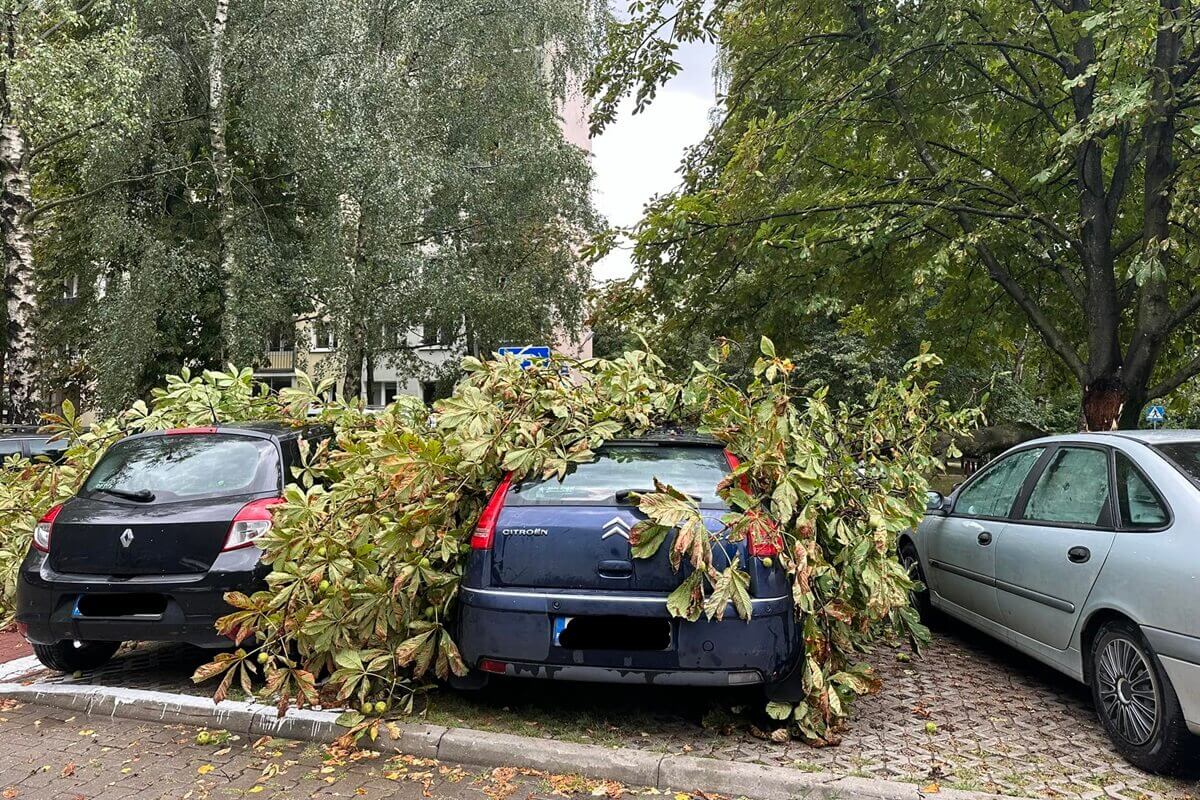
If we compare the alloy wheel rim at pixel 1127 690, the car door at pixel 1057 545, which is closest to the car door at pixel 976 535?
the car door at pixel 1057 545

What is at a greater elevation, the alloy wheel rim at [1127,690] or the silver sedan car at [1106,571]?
the silver sedan car at [1106,571]

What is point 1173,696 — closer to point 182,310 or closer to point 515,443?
point 515,443

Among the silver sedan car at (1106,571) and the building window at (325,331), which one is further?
the building window at (325,331)

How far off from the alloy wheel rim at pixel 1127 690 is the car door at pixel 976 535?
111 centimetres

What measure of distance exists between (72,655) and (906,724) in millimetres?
4993

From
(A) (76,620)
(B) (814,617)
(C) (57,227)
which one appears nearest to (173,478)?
(A) (76,620)

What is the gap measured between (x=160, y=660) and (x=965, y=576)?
5358mm

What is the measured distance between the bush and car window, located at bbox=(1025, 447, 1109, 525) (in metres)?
0.65

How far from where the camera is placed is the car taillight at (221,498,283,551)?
502cm

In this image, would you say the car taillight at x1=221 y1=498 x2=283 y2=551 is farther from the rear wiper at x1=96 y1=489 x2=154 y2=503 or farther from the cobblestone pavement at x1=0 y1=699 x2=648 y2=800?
the cobblestone pavement at x1=0 y1=699 x2=648 y2=800

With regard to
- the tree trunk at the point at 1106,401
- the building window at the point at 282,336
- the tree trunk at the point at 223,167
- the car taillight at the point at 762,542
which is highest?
the tree trunk at the point at 223,167

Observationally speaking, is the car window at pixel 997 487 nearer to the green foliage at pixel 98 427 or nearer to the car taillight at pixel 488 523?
the car taillight at pixel 488 523

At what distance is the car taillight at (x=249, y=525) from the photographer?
5023 millimetres

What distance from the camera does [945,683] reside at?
521 cm
